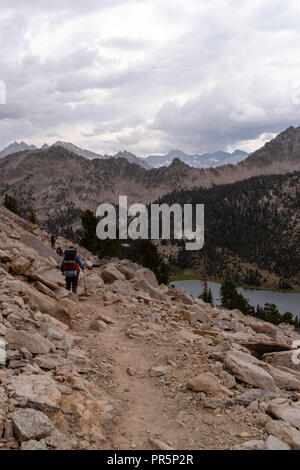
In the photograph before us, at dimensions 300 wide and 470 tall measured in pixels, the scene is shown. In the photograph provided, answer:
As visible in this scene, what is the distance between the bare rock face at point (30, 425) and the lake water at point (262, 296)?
151 meters

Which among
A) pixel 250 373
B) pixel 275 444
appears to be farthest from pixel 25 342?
pixel 275 444

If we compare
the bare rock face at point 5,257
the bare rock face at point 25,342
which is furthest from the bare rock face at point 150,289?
the bare rock face at point 25,342

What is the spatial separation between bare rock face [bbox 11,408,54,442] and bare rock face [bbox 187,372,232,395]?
432cm

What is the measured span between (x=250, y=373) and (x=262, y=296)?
570 feet

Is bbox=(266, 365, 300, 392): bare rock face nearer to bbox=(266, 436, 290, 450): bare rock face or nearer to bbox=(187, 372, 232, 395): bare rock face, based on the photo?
bbox=(187, 372, 232, 395): bare rock face

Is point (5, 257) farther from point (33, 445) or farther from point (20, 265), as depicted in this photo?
point (33, 445)

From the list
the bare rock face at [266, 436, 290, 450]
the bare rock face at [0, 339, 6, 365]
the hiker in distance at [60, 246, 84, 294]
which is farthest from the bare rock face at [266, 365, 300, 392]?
the hiker in distance at [60, 246, 84, 294]

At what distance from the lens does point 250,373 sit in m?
10.6

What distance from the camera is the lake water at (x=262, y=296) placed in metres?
156

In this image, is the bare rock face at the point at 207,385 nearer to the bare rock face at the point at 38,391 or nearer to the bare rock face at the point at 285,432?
the bare rock face at the point at 285,432

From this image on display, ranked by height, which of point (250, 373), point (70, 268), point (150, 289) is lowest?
point (150, 289)

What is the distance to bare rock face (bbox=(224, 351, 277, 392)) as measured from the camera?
10.4m

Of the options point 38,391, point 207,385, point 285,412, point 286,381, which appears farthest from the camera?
point 286,381
